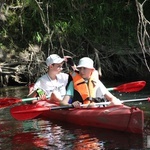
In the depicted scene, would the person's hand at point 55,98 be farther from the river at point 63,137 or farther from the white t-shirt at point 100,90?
the white t-shirt at point 100,90

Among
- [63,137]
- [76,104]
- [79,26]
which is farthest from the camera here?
[79,26]

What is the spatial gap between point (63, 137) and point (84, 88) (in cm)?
85

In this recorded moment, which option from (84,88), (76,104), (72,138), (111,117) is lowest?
(72,138)

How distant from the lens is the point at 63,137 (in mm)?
6230

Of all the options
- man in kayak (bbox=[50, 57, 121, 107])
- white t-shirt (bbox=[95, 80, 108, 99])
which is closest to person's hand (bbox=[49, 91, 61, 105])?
man in kayak (bbox=[50, 57, 121, 107])

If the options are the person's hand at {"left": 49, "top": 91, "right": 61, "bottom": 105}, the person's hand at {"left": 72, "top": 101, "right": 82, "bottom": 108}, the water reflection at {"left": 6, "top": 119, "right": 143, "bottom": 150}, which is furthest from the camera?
the person's hand at {"left": 49, "top": 91, "right": 61, "bottom": 105}

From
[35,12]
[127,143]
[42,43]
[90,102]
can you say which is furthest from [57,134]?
[42,43]

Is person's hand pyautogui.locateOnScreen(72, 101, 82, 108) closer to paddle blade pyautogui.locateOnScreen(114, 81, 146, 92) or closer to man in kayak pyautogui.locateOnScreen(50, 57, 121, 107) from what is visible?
man in kayak pyautogui.locateOnScreen(50, 57, 121, 107)

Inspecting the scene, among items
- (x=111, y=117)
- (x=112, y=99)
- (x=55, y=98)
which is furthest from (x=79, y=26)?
(x=111, y=117)

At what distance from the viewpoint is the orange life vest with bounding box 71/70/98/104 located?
6684 mm

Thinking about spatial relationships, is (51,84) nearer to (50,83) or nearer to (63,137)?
(50,83)

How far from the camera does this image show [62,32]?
41.0 ft

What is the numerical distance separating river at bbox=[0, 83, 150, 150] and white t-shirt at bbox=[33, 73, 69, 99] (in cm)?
60

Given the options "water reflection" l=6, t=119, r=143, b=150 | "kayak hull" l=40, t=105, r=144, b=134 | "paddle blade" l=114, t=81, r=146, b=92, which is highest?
"paddle blade" l=114, t=81, r=146, b=92
